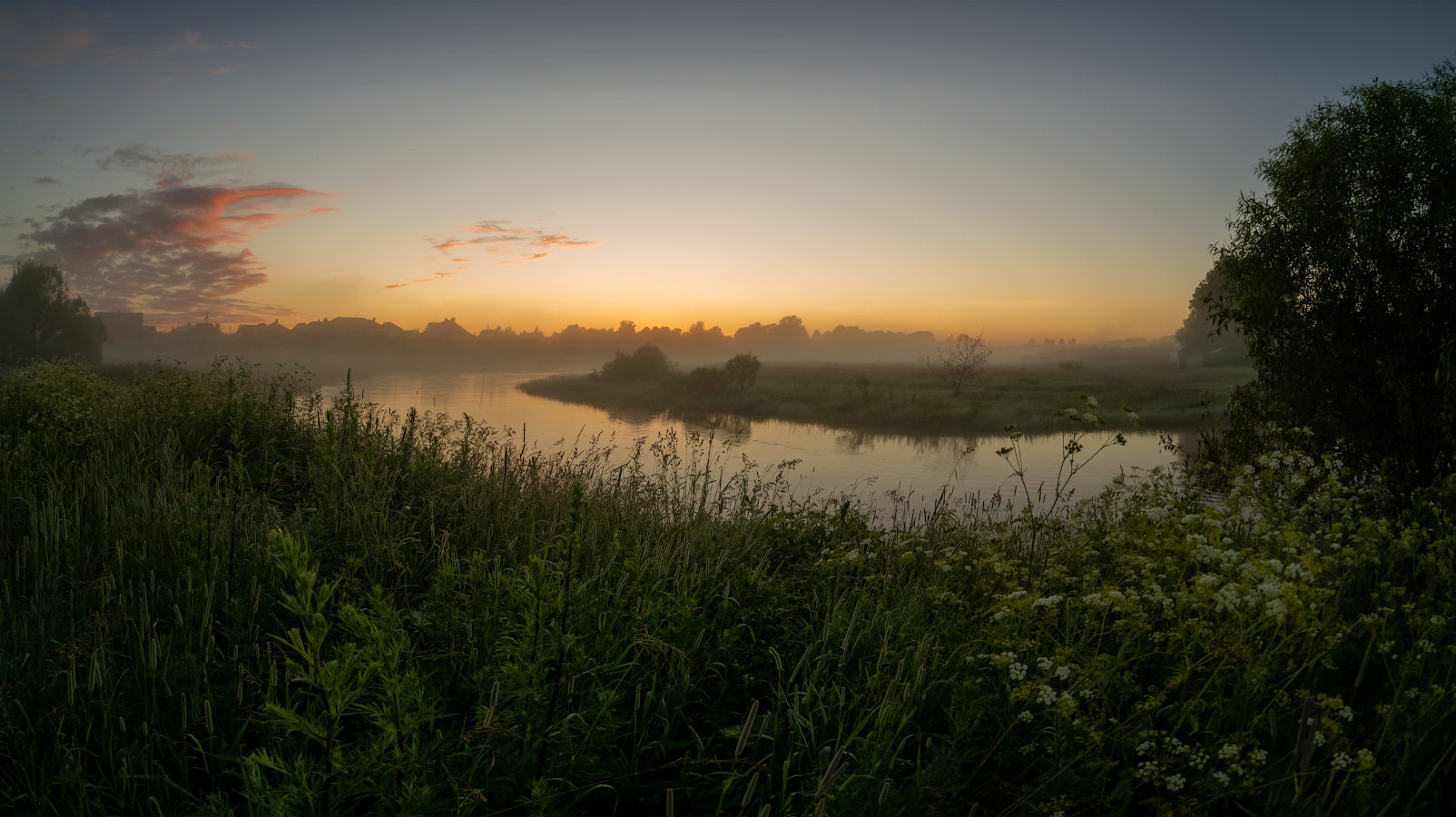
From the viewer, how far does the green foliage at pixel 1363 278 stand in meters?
8.40

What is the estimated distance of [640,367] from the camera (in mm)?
63000

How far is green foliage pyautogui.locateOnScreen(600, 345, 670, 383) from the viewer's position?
62562mm

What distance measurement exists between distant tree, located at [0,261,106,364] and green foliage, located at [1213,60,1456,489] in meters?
70.2

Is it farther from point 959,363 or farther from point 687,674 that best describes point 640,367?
point 687,674

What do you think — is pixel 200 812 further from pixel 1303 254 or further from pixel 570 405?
pixel 570 405

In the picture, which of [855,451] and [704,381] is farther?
[704,381]

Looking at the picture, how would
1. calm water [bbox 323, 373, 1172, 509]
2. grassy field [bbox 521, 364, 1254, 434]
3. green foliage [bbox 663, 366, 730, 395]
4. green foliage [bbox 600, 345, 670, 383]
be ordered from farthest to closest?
green foliage [bbox 600, 345, 670, 383] → green foliage [bbox 663, 366, 730, 395] → grassy field [bbox 521, 364, 1254, 434] → calm water [bbox 323, 373, 1172, 509]

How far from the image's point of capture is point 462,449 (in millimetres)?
7445

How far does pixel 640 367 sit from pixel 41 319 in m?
48.7

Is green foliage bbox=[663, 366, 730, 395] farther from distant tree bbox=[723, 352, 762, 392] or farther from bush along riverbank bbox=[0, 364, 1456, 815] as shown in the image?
bush along riverbank bbox=[0, 364, 1456, 815]

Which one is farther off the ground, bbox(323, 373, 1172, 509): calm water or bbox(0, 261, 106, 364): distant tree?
bbox(0, 261, 106, 364): distant tree

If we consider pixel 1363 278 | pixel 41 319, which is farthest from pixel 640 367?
pixel 1363 278

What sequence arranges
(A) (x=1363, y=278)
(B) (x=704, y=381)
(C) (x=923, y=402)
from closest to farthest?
(A) (x=1363, y=278) < (C) (x=923, y=402) < (B) (x=704, y=381)

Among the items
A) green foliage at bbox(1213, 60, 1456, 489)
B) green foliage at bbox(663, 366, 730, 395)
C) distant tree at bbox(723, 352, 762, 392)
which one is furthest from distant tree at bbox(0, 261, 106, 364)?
green foliage at bbox(1213, 60, 1456, 489)
